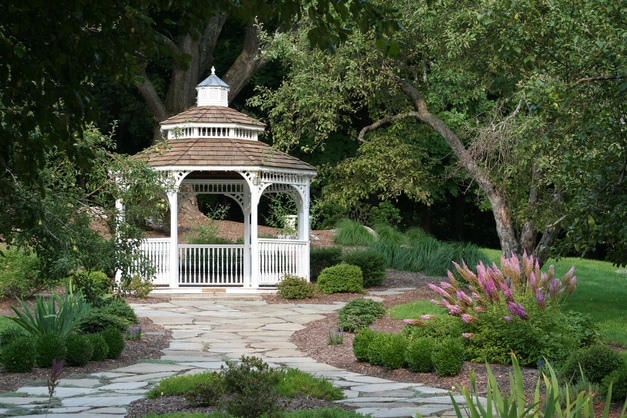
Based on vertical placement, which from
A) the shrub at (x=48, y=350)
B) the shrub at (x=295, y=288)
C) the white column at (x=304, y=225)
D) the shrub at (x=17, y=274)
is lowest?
the shrub at (x=48, y=350)

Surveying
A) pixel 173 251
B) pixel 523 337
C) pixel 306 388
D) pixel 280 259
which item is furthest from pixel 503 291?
pixel 173 251

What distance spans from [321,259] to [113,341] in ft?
37.2

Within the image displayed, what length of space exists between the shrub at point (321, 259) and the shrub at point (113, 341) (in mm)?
11016

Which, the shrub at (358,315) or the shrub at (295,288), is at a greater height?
the shrub at (295,288)

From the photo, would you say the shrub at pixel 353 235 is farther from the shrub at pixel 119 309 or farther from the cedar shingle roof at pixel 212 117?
the shrub at pixel 119 309

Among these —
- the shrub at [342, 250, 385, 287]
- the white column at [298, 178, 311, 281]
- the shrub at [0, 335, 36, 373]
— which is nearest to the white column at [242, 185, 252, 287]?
the white column at [298, 178, 311, 281]

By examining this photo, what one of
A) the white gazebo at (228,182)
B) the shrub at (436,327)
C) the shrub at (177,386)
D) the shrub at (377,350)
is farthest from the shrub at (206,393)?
the white gazebo at (228,182)

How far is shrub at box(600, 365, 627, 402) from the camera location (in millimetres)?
7434

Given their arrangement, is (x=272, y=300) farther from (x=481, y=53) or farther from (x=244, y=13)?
(x=244, y=13)

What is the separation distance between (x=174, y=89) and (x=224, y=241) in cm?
848

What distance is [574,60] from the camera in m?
9.23

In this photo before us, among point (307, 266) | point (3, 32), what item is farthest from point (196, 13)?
point (307, 266)

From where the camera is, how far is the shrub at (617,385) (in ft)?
24.4

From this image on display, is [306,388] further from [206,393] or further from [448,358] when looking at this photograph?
[448,358]
